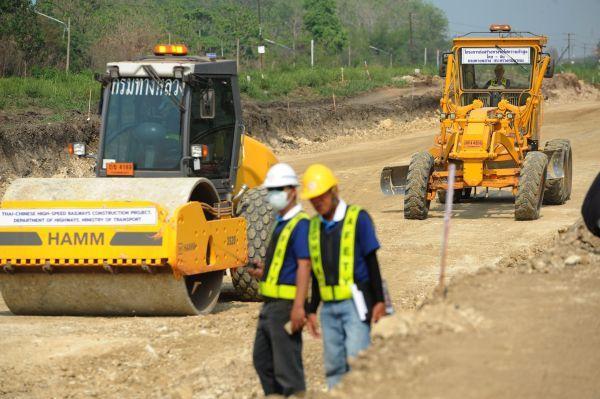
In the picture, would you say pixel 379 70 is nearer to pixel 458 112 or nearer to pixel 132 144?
pixel 458 112

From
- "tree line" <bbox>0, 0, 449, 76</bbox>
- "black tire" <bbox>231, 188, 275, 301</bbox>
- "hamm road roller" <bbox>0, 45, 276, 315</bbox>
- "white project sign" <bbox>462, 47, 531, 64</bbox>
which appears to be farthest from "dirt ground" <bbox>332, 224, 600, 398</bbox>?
"tree line" <bbox>0, 0, 449, 76</bbox>

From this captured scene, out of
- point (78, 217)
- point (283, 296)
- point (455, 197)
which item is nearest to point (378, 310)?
point (283, 296)

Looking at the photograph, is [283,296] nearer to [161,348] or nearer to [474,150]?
[161,348]

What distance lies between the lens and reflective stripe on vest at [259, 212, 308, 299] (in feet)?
22.6

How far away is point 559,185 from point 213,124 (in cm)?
1021

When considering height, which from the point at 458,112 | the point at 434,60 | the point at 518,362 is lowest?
the point at 518,362

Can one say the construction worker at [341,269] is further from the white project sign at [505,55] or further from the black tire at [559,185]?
the black tire at [559,185]

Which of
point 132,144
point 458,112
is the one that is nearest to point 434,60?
point 458,112

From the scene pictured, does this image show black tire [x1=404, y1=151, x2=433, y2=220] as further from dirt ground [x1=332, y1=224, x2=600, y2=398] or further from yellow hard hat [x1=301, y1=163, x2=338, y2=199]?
yellow hard hat [x1=301, y1=163, x2=338, y2=199]

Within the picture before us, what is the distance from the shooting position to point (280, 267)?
6.92 meters

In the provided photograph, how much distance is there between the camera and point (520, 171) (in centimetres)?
1823

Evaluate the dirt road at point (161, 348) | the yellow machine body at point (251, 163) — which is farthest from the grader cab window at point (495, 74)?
the yellow machine body at point (251, 163)

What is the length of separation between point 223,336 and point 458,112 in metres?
10.2

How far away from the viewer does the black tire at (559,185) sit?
20281 millimetres
